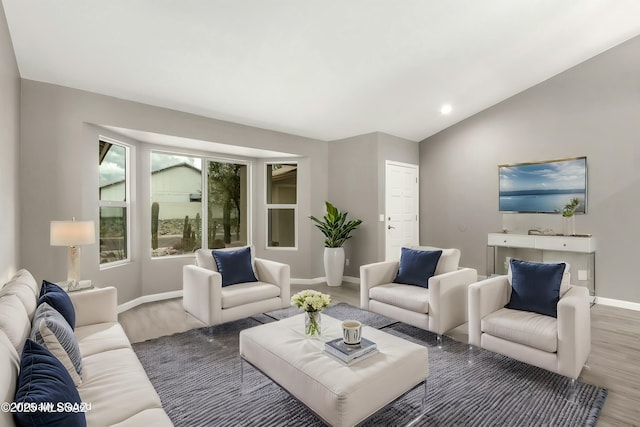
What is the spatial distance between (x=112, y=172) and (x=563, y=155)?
6119 mm

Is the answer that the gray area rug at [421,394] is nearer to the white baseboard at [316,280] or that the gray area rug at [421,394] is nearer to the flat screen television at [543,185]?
the white baseboard at [316,280]

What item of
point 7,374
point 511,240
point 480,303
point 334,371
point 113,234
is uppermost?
point 113,234

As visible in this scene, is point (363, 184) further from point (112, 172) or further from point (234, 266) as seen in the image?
point (112, 172)

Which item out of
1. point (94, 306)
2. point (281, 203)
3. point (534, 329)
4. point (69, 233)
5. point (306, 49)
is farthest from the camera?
point (281, 203)

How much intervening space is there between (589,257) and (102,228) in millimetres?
6304

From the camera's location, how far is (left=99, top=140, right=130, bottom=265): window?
3971 mm

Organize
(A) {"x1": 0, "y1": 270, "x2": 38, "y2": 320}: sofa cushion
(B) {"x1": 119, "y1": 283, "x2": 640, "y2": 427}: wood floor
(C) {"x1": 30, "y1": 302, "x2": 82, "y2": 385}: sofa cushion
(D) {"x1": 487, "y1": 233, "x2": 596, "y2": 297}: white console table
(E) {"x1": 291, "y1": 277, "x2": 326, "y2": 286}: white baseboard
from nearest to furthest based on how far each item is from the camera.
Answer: (C) {"x1": 30, "y1": 302, "x2": 82, "y2": 385}: sofa cushion
(A) {"x1": 0, "y1": 270, "x2": 38, "y2": 320}: sofa cushion
(B) {"x1": 119, "y1": 283, "x2": 640, "y2": 427}: wood floor
(D) {"x1": 487, "y1": 233, "x2": 596, "y2": 297}: white console table
(E) {"x1": 291, "y1": 277, "x2": 326, "y2": 286}: white baseboard

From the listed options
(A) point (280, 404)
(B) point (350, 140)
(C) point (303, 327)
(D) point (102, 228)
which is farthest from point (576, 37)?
(D) point (102, 228)

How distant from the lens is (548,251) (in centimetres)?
488

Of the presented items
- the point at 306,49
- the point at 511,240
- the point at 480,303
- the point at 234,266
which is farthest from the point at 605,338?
the point at 306,49

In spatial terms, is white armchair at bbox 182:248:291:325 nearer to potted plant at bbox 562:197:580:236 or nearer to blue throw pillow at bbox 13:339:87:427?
blue throw pillow at bbox 13:339:87:427

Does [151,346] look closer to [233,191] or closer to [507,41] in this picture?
[233,191]

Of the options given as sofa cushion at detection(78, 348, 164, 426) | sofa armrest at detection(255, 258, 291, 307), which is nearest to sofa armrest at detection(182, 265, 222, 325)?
sofa armrest at detection(255, 258, 291, 307)

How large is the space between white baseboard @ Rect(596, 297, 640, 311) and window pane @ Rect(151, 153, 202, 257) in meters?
5.71
